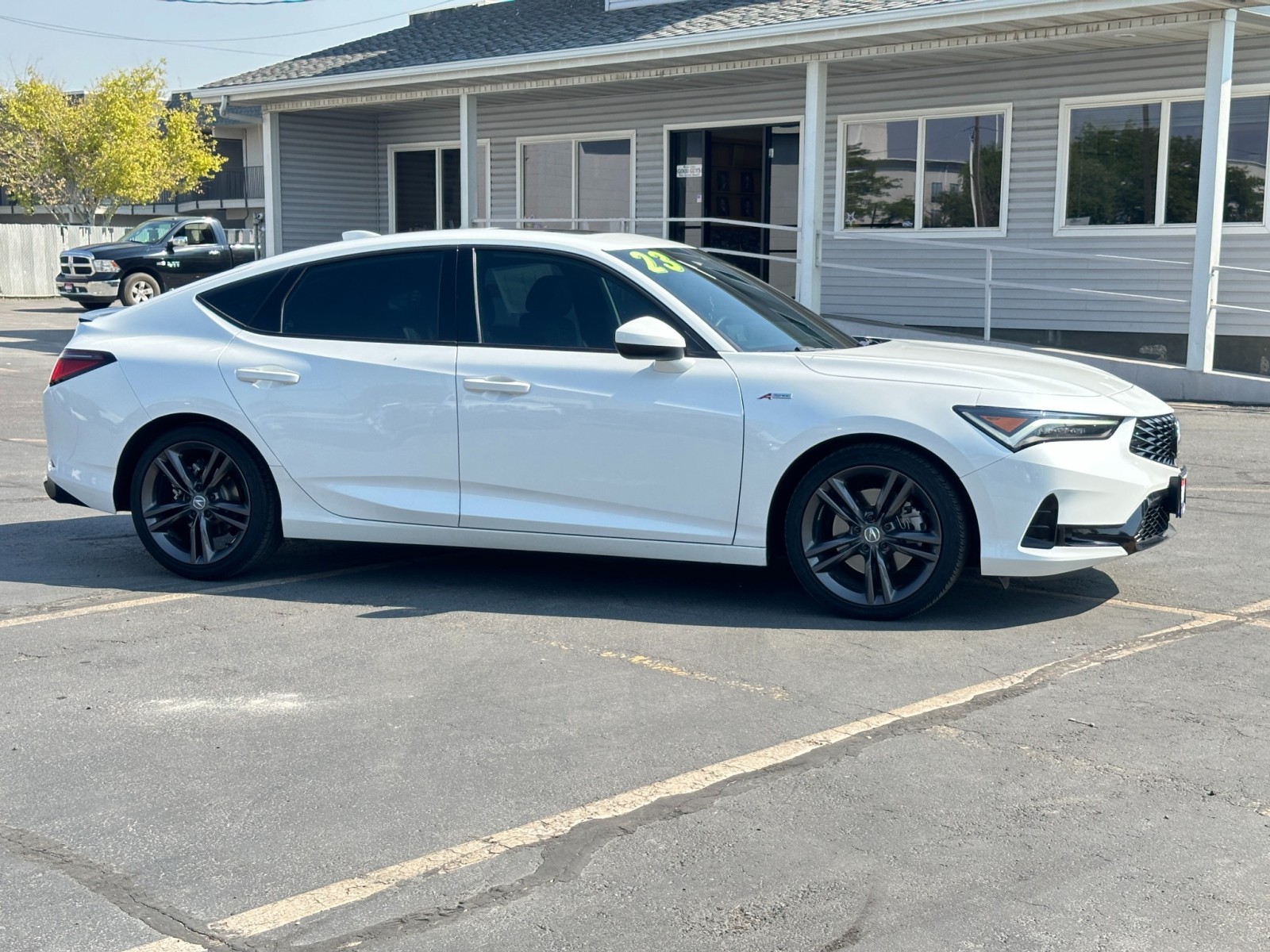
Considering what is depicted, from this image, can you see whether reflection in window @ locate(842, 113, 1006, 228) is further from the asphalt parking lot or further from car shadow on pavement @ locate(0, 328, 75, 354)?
the asphalt parking lot

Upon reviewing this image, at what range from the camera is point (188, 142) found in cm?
5088

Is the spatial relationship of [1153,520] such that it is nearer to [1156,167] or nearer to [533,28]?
[1156,167]

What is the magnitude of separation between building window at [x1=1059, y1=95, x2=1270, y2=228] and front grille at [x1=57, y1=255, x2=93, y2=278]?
19.3 meters

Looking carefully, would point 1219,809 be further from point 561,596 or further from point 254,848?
point 561,596

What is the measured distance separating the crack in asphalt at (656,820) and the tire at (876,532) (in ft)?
2.30

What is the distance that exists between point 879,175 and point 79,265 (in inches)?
672

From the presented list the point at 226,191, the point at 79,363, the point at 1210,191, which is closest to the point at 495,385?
the point at 79,363

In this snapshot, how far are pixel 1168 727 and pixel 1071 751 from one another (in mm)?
446

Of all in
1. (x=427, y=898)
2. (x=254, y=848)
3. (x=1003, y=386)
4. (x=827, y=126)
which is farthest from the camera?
(x=827, y=126)

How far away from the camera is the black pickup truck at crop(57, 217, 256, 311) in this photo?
91.6 feet

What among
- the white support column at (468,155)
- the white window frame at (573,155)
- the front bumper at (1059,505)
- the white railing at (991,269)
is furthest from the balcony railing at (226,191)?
the front bumper at (1059,505)

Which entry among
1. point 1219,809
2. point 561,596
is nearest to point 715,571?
point 561,596

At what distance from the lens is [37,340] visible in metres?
22.3

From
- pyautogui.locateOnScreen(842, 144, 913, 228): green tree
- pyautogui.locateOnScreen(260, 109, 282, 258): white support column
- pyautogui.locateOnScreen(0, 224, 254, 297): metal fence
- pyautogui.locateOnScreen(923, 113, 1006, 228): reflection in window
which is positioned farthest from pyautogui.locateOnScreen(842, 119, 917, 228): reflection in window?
pyautogui.locateOnScreen(0, 224, 254, 297): metal fence
